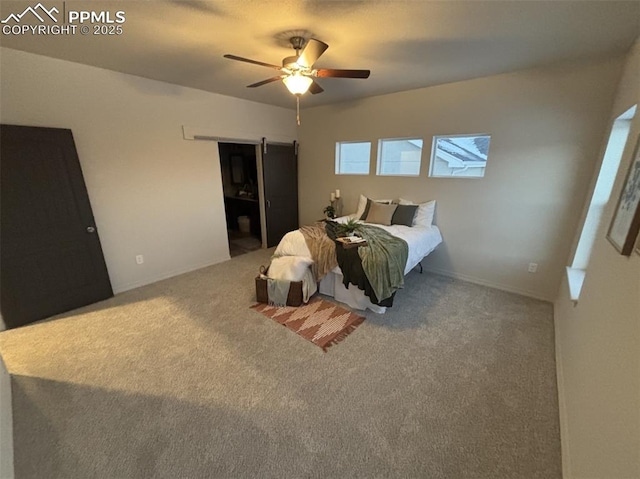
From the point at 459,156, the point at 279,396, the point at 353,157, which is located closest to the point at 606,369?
the point at 279,396

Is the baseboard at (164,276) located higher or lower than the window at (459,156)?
lower

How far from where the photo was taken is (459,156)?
346 cm

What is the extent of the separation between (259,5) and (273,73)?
4.59 feet

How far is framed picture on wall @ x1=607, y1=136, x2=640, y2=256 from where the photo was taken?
48.2 inches

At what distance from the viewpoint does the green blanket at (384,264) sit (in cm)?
257

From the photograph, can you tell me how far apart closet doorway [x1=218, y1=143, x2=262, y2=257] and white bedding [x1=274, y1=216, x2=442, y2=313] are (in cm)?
235

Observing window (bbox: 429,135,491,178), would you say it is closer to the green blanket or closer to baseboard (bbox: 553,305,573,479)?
the green blanket

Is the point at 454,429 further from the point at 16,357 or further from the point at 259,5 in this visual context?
the point at 16,357

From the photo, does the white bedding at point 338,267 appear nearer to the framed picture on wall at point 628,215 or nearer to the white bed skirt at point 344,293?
the white bed skirt at point 344,293

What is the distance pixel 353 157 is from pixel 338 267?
2.38 m

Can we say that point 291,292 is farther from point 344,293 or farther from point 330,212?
point 330,212

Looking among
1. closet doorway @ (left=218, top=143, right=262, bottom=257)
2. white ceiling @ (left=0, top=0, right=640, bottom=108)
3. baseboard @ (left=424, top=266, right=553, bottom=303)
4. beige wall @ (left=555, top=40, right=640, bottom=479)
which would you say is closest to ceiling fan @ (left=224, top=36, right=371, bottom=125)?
white ceiling @ (left=0, top=0, right=640, bottom=108)

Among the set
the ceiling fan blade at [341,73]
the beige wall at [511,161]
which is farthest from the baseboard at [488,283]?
the ceiling fan blade at [341,73]

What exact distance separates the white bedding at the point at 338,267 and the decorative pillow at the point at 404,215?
21 centimetres
